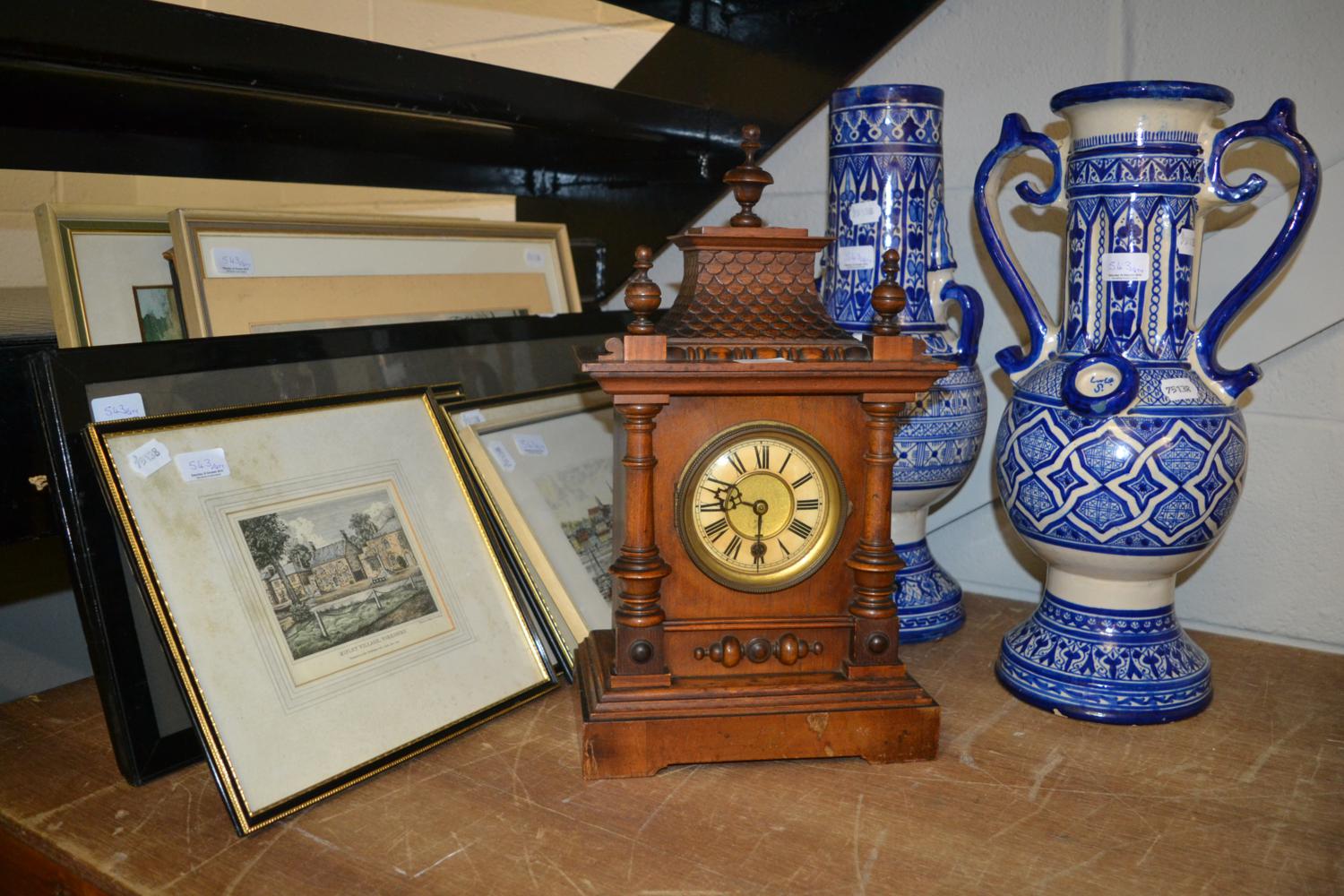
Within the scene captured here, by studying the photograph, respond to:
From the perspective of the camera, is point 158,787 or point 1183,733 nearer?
point 158,787

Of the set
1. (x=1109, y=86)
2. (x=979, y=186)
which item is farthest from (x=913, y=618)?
(x=1109, y=86)

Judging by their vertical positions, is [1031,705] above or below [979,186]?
below

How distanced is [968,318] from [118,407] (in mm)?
829

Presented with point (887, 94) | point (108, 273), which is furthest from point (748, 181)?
point (108, 273)

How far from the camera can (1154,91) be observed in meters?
0.92

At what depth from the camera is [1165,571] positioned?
0.99 metres

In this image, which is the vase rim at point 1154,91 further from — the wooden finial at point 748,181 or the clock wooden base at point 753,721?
the clock wooden base at point 753,721

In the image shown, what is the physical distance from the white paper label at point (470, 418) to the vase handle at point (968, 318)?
514mm

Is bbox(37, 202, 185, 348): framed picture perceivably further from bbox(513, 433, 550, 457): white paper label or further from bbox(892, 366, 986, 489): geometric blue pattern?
bbox(892, 366, 986, 489): geometric blue pattern

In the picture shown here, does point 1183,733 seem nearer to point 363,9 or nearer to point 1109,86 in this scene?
point 1109,86

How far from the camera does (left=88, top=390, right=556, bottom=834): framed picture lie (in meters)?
0.80

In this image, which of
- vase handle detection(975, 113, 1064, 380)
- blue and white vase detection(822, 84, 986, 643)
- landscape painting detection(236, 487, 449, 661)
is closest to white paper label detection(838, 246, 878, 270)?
blue and white vase detection(822, 84, 986, 643)

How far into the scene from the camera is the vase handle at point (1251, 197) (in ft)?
3.02

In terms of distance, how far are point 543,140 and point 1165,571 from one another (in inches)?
34.2
